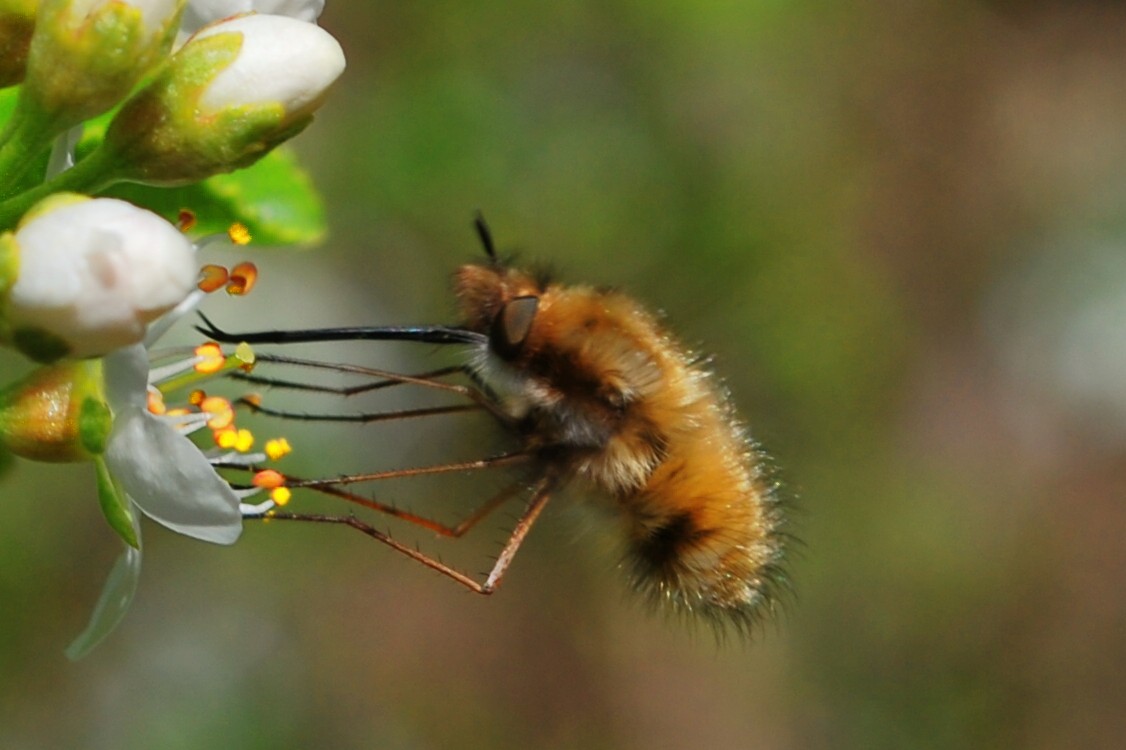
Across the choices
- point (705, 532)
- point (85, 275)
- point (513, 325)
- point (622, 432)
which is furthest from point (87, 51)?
point (705, 532)

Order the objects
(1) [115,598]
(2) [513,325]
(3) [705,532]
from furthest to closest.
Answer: (3) [705,532] < (2) [513,325] < (1) [115,598]

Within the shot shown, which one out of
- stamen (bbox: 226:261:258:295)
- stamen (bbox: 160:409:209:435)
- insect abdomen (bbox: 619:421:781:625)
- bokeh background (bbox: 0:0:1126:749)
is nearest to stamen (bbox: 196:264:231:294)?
stamen (bbox: 226:261:258:295)

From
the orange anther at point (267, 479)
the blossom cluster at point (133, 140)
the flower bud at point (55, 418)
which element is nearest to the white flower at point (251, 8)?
the blossom cluster at point (133, 140)

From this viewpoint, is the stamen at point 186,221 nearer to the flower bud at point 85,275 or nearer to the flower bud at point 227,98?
the flower bud at point 227,98

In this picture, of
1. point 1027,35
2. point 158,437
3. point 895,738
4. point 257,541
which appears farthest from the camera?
point 1027,35

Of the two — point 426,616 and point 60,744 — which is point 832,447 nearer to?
point 426,616

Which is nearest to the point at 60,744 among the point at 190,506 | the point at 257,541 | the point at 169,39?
the point at 257,541

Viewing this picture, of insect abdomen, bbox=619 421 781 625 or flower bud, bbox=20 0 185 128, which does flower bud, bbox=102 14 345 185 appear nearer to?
flower bud, bbox=20 0 185 128

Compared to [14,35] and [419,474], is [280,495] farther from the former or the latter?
[14,35]
